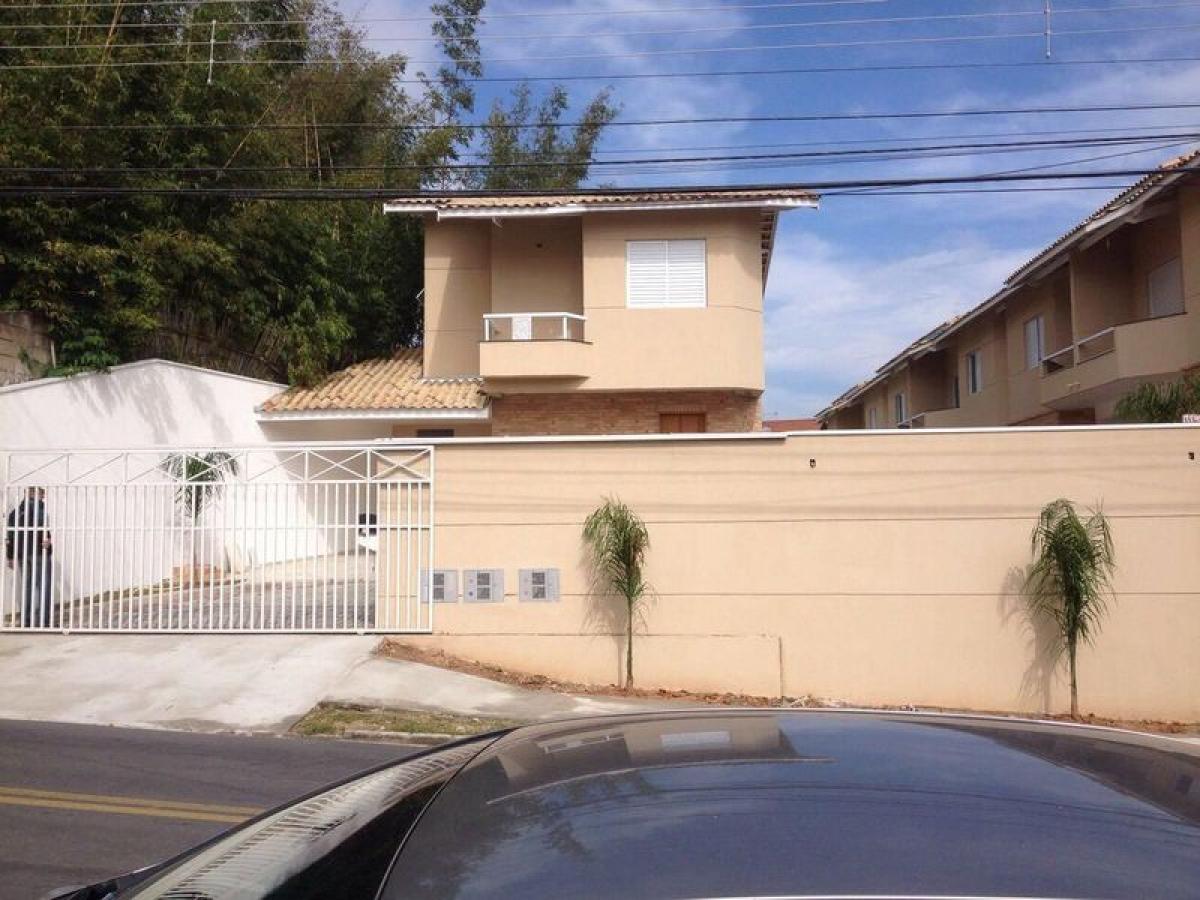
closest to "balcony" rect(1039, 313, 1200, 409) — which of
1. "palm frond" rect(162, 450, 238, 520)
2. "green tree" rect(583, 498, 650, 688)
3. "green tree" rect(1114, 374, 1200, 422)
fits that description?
"green tree" rect(1114, 374, 1200, 422)

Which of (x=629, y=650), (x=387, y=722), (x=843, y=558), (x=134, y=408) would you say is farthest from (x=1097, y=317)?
(x=134, y=408)

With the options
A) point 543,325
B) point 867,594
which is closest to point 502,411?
point 543,325

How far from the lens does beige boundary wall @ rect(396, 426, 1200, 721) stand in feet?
42.8

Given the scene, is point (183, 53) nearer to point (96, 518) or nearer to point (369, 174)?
point (369, 174)

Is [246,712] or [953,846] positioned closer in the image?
[953,846]

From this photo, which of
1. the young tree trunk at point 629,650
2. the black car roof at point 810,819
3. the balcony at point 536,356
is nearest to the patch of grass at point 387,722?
the young tree trunk at point 629,650

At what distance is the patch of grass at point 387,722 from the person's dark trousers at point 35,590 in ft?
16.5

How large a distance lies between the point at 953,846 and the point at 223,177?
21085 millimetres

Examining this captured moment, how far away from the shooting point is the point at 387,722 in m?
10.9

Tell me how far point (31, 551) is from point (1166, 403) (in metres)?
16.2

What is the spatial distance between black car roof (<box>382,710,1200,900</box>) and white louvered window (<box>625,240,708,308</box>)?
18.5m

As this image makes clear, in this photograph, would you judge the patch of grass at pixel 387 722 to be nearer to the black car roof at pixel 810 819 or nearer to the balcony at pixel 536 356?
the black car roof at pixel 810 819

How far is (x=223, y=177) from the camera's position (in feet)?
67.8

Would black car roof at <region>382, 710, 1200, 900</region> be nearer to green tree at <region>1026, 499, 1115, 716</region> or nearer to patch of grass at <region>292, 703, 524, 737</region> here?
patch of grass at <region>292, 703, 524, 737</region>
